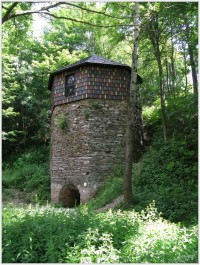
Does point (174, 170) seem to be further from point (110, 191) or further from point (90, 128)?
point (90, 128)

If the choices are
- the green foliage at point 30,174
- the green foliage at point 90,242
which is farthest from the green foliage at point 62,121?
the green foliage at point 90,242

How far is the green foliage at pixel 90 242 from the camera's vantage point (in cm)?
448

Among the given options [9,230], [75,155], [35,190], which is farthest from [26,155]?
[9,230]

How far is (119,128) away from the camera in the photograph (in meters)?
13.8

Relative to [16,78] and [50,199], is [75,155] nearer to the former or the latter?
[50,199]

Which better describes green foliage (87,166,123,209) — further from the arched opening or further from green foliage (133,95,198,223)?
the arched opening

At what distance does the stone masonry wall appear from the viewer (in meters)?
13.0

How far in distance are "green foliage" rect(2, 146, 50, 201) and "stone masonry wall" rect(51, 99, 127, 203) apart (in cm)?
287

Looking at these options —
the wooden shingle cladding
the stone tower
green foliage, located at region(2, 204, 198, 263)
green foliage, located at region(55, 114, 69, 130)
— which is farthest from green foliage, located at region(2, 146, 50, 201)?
green foliage, located at region(2, 204, 198, 263)

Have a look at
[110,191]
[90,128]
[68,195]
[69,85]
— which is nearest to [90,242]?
[110,191]

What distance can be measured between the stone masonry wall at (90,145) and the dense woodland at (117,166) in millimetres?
762

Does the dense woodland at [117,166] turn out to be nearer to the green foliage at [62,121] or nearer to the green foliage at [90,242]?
the green foliage at [90,242]

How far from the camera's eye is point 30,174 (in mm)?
18906

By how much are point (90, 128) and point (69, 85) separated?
9.21ft
